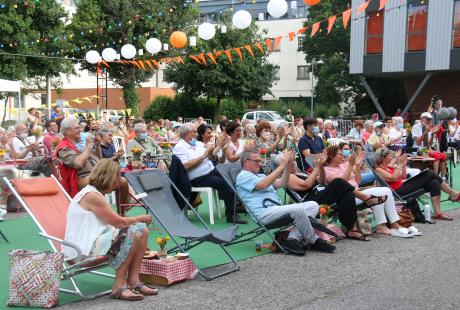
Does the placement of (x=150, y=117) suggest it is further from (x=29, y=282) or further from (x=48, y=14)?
(x=29, y=282)

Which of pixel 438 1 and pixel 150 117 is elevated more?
pixel 438 1

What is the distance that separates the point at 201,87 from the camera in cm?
3656

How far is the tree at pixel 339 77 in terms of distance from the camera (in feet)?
120

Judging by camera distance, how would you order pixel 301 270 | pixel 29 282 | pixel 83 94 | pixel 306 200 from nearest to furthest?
pixel 29 282
pixel 301 270
pixel 306 200
pixel 83 94

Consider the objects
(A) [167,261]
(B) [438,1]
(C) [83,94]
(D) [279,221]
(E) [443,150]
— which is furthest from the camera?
(C) [83,94]

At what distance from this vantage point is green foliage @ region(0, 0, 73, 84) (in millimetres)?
22672

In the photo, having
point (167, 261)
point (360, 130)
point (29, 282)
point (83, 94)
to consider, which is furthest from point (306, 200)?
point (83, 94)

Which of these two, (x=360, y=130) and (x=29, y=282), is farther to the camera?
(x=360, y=130)

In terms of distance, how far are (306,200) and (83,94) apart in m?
44.4

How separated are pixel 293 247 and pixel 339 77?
32345 mm

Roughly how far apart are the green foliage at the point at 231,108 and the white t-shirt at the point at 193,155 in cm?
3008

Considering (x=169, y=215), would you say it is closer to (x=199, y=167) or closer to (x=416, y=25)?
(x=199, y=167)

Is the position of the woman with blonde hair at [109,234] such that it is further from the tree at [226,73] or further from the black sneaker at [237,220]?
the tree at [226,73]

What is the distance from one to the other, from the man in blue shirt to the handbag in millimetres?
2536
